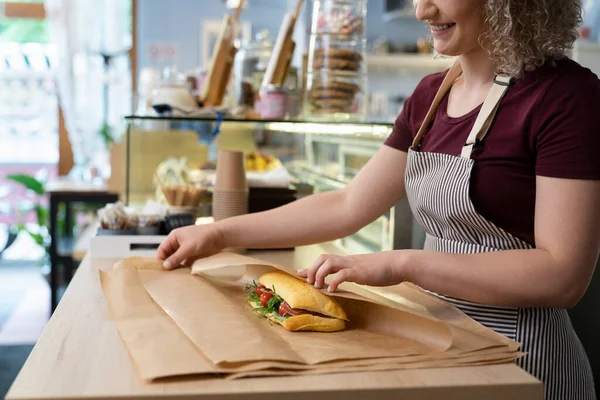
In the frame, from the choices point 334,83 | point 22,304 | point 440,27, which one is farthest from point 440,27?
point 22,304

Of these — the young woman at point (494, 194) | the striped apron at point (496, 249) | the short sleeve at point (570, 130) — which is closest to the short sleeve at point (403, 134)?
the young woman at point (494, 194)

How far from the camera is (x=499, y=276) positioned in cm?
115

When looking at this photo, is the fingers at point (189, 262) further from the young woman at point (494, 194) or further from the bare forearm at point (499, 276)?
the bare forearm at point (499, 276)

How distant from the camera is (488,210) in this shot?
4.27 ft

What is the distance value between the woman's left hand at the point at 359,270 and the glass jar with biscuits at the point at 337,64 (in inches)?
45.3

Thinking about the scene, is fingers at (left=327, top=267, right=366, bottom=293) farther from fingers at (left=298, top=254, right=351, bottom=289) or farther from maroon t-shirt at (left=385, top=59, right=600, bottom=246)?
maroon t-shirt at (left=385, top=59, right=600, bottom=246)

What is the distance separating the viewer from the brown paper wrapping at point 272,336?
0.91m

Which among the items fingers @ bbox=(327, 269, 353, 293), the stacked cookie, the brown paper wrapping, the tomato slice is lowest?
the brown paper wrapping

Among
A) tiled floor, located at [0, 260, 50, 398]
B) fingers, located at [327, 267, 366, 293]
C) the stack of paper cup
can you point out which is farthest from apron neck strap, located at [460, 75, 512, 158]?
tiled floor, located at [0, 260, 50, 398]

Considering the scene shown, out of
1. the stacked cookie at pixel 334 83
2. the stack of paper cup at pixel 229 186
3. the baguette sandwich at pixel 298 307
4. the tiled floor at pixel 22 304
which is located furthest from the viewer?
the tiled floor at pixel 22 304

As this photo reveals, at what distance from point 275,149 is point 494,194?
121 centimetres

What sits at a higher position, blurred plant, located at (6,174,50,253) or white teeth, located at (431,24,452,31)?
white teeth, located at (431,24,452,31)

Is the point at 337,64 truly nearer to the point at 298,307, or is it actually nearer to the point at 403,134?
the point at 403,134

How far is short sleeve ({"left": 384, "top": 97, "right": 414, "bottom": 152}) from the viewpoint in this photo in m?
1.55
